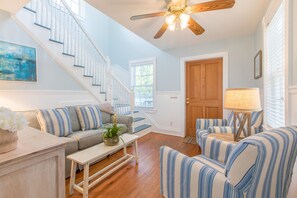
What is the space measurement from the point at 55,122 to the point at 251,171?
2.56 m

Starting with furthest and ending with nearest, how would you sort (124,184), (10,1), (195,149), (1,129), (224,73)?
(224,73)
(195,149)
(10,1)
(124,184)
(1,129)

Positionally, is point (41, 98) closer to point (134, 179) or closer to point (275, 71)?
point (134, 179)

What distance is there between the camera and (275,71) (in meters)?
1.90

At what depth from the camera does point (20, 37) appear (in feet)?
8.16

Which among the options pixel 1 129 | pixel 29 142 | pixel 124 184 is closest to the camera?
pixel 1 129

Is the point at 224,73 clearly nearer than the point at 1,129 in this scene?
No

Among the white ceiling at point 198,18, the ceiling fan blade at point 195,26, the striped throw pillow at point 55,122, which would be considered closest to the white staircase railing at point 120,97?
the white ceiling at point 198,18

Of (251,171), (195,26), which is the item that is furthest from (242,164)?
(195,26)

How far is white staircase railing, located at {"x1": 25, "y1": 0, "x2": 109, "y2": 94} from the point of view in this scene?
2.89m

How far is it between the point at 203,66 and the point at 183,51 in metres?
0.64

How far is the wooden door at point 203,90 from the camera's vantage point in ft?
11.7

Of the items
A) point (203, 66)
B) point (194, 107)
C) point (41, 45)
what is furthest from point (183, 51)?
point (41, 45)

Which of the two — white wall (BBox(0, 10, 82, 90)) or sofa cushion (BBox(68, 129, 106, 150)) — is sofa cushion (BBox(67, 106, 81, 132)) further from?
white wall (BBox(0, 10, 82, 90))

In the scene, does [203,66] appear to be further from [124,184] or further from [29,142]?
[29,142]
